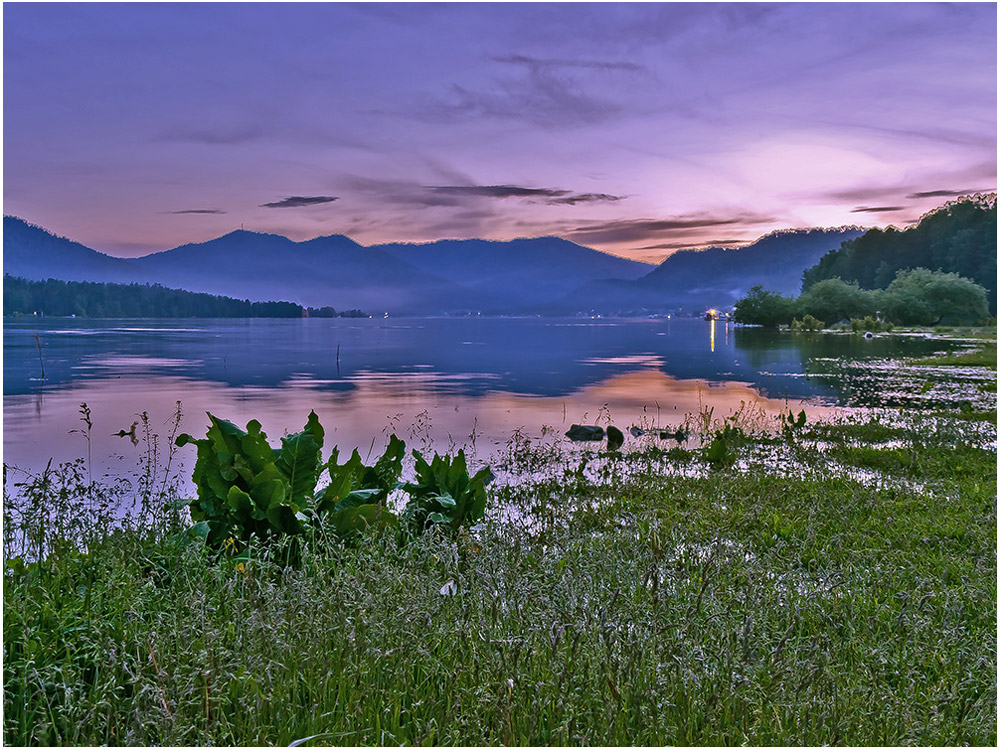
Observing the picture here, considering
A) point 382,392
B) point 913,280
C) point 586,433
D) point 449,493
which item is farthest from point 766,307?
point 449,493

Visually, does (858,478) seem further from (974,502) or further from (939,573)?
(939,573)

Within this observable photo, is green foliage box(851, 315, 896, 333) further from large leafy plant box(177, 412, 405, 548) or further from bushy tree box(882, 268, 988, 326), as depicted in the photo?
large leafy plant box(177, 412, 405, 548)

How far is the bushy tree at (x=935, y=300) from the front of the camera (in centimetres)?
7656

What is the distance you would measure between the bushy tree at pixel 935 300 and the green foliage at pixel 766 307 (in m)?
12.5

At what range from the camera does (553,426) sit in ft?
61.9

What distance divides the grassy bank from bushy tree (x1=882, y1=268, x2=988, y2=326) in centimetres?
8332

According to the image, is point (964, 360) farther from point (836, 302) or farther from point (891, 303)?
point (836, 302)

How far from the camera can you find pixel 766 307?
98812mm

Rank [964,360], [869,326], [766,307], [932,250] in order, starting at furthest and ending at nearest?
[932,250] < [766,307] < [869,326] < [964,360]

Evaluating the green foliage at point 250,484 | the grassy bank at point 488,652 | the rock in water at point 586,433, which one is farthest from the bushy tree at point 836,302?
the green foliage at point 250,484

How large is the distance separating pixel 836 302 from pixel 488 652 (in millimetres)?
96150

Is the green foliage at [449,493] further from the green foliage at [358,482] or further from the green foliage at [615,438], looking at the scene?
the green foliage at [615,438]

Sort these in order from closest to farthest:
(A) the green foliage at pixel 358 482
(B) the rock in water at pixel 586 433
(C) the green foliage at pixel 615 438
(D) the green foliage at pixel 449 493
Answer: (A) the green foliage at pixel 358 482 → (D) the green foliage at pixel 449 493 → (C) the green foliage at pixel 615 438 → (B) the rock in water at pixel 586 433

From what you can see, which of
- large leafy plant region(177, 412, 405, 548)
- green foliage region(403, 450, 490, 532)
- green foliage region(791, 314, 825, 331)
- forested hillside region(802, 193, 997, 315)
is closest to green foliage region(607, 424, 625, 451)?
green foliage region(403, 450, 490, 532)
